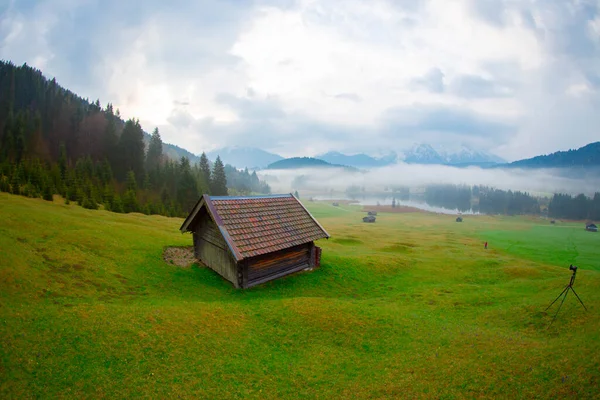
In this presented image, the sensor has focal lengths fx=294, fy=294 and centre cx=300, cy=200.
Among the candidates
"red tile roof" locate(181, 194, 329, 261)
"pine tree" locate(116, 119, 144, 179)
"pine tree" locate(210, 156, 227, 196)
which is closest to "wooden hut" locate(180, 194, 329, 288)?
"red tile roof" locate(181, 194, 329, 261)

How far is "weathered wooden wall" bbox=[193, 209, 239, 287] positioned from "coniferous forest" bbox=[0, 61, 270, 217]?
1883 inches

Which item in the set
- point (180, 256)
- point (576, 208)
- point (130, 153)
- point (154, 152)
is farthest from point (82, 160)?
point (576, 208)

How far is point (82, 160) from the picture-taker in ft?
316

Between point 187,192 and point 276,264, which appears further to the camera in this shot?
point 187,192

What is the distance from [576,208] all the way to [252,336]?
242 meters

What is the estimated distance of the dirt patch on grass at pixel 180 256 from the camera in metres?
24.8

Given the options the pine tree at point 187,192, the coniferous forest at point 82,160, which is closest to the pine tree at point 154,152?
the coniferous forest at point 82,160

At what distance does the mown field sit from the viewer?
10008mm

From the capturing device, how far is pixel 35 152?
340 ft

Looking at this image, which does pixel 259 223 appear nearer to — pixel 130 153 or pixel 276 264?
pixel 276 264

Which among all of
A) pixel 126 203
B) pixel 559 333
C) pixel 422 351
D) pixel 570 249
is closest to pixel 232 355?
pixel 422 351

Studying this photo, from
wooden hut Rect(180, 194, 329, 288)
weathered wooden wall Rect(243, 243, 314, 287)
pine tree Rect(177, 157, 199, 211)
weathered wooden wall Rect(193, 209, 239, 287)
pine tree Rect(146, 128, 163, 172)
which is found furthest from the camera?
pine tree Rect(146, 128, 163, 172)

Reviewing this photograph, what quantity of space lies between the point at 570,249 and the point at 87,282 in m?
83.9

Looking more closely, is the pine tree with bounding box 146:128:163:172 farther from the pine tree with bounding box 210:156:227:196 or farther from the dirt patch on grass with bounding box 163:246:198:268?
the dirt patch on grass with bounding box 163:246:198:268
